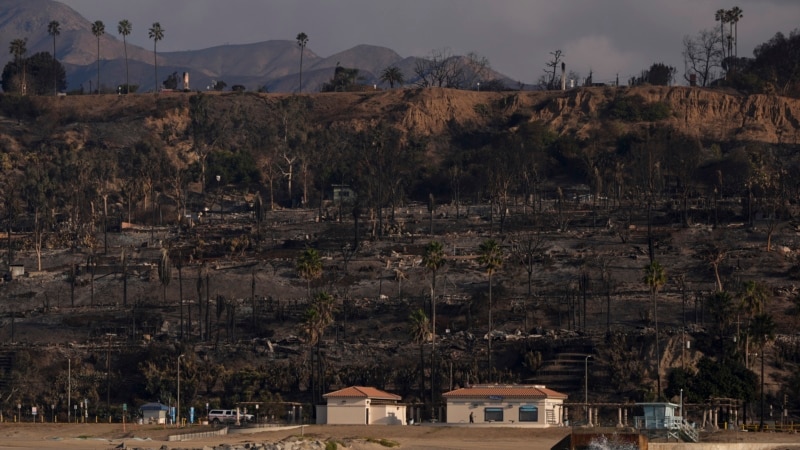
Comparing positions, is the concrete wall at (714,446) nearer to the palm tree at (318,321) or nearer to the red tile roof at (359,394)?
the red tile roof at (359,394)

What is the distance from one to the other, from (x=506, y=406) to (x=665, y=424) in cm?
1395

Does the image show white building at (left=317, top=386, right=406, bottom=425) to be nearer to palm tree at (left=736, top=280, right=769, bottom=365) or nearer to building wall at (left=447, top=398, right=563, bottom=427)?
building wall at (left=447, top=398, right=563, bottom=427)

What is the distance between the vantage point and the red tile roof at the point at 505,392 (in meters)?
108

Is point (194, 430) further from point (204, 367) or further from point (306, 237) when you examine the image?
point (306, 237)

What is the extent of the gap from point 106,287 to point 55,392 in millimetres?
34257

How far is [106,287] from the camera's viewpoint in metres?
162

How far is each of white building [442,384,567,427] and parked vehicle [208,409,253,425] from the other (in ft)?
47.4

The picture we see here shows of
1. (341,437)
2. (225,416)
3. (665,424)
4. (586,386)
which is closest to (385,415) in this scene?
(225,416)

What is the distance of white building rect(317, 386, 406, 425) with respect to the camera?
111250 mm

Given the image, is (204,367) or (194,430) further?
(204,367)

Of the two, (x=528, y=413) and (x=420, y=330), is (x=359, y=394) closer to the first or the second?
(x=528, y=413)

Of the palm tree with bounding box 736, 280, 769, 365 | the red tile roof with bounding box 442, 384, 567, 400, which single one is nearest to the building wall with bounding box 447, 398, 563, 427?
the red tile roof with bounding box 442, 384, 567, 400

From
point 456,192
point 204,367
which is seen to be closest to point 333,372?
point 204,367

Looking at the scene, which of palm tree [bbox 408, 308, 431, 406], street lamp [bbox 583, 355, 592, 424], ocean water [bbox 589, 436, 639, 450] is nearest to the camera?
ocean water [bbox 589, 436, 639, 450]
